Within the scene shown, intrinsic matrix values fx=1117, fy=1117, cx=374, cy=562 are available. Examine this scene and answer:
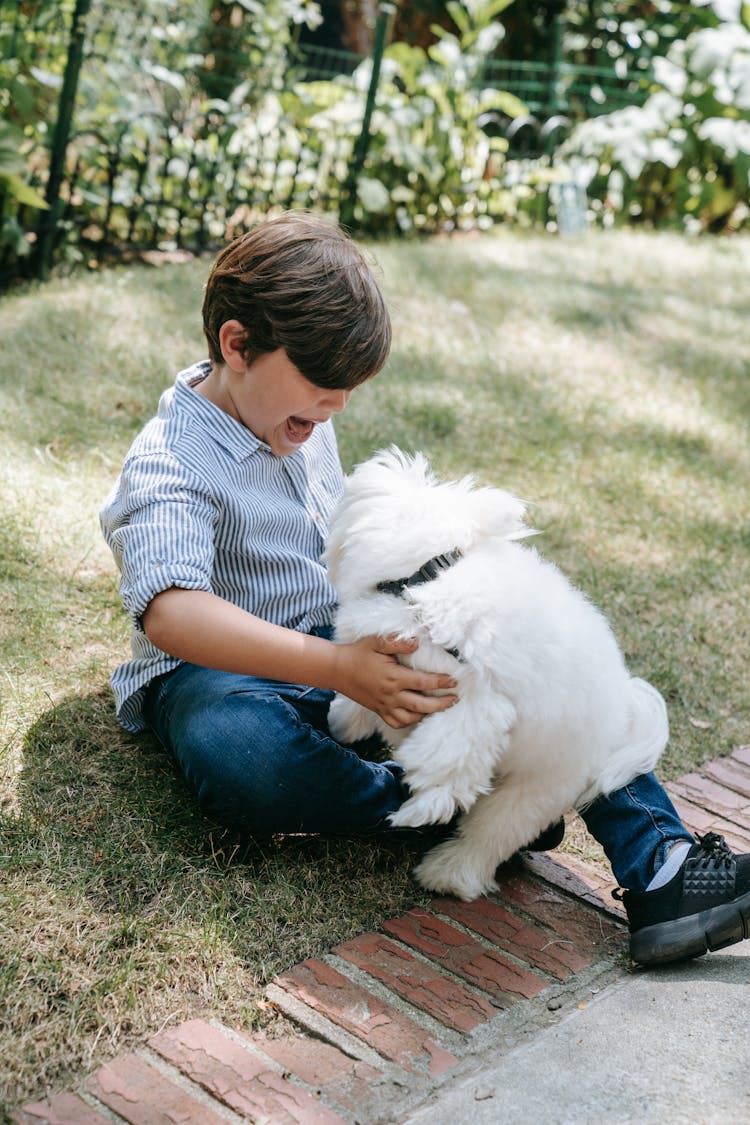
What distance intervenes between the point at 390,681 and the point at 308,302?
78 centimetres

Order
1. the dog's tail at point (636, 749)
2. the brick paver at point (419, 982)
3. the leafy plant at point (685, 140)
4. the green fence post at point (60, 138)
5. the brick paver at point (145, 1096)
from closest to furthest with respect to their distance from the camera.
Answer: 1. the brick paver at point (145, 1096)
2. the brick paver at point (419, 982)
3. the dog's tail at point (636, 749)
4. the green fence post at point (60, 138)
5. the leafy plant at point (685, 140)

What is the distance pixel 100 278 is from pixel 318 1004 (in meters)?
4.29

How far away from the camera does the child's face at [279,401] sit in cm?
230

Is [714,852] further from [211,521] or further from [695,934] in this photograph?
[211,521]

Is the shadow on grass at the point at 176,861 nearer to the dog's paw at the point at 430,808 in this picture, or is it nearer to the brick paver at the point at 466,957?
the brick paver at the point at 466,957

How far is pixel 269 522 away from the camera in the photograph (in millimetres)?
2451

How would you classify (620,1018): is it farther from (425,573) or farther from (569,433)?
(569,433)

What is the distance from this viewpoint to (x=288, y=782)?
7.27 ft

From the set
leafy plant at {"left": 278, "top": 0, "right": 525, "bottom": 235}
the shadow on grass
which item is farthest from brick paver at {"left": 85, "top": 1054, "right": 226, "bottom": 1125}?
leafy plant at {"left": 278, "top": 0, "right": 525, "bottom": 235}

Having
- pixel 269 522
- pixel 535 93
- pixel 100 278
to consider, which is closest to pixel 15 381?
pixel 100 278

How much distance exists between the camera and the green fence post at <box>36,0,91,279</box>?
197 inches

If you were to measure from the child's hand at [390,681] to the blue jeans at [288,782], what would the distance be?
0.72ft

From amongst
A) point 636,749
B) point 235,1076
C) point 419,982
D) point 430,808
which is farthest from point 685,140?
point 235,1076

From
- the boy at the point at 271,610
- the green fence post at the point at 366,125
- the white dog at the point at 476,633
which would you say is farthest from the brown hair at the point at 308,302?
the green fence post at the point at 366,125
